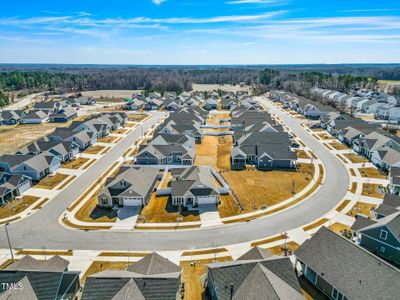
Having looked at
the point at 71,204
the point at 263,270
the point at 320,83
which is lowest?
the point at 71,204

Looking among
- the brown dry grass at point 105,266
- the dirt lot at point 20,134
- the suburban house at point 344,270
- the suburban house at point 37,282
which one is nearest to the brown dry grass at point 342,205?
the suburban house at point 344,270

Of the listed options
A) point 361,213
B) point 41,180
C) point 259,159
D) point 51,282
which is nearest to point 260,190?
point 259,159

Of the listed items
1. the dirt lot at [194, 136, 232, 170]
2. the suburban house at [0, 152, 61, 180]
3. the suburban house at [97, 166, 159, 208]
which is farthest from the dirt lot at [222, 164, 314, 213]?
the suburban house at [0, 152, 61, 180]

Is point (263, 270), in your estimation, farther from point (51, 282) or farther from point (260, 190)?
point (260, 190)

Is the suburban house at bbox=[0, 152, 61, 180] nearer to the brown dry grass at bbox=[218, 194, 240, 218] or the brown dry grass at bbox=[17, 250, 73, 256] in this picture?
the brown dry grass at bbox=[17, 250, 73, 256]

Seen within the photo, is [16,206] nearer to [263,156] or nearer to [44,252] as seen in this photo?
[44,252]

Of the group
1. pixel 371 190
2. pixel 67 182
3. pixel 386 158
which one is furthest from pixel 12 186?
pixel 386 158
